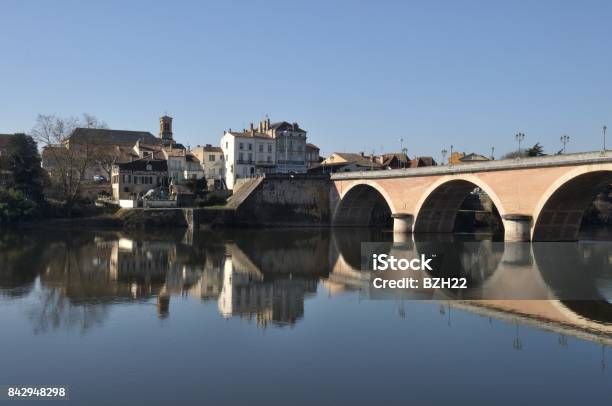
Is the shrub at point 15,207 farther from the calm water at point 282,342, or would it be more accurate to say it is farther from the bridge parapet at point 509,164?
the bridge parapet at point 509,164

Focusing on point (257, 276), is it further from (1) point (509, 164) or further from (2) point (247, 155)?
(2) point (247, 155)

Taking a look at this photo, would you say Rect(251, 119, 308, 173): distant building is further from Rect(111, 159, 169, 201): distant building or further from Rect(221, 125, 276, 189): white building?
Rect(111, 159, 169, 201): distant building

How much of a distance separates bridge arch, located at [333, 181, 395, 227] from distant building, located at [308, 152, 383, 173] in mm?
8387

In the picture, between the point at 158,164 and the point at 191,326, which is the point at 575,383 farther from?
the point at 158,164

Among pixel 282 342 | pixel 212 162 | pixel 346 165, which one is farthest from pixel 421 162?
pixel 282 342

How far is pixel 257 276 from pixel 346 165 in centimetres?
5218

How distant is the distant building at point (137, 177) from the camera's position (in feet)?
223

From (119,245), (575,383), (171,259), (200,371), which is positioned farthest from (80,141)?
(575,383)

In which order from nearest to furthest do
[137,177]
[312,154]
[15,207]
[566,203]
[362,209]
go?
[566,203] → [15,207] → [362,209] → [137,177] → [312,154]

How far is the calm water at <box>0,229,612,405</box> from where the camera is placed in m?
13.0

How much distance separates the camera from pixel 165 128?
100875 millimetres

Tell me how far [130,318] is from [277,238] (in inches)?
1207

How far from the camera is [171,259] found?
35281 millimetres

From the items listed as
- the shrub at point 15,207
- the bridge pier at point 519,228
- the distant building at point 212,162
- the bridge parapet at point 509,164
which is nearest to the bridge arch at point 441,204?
the bridge parapet at point 509,164
